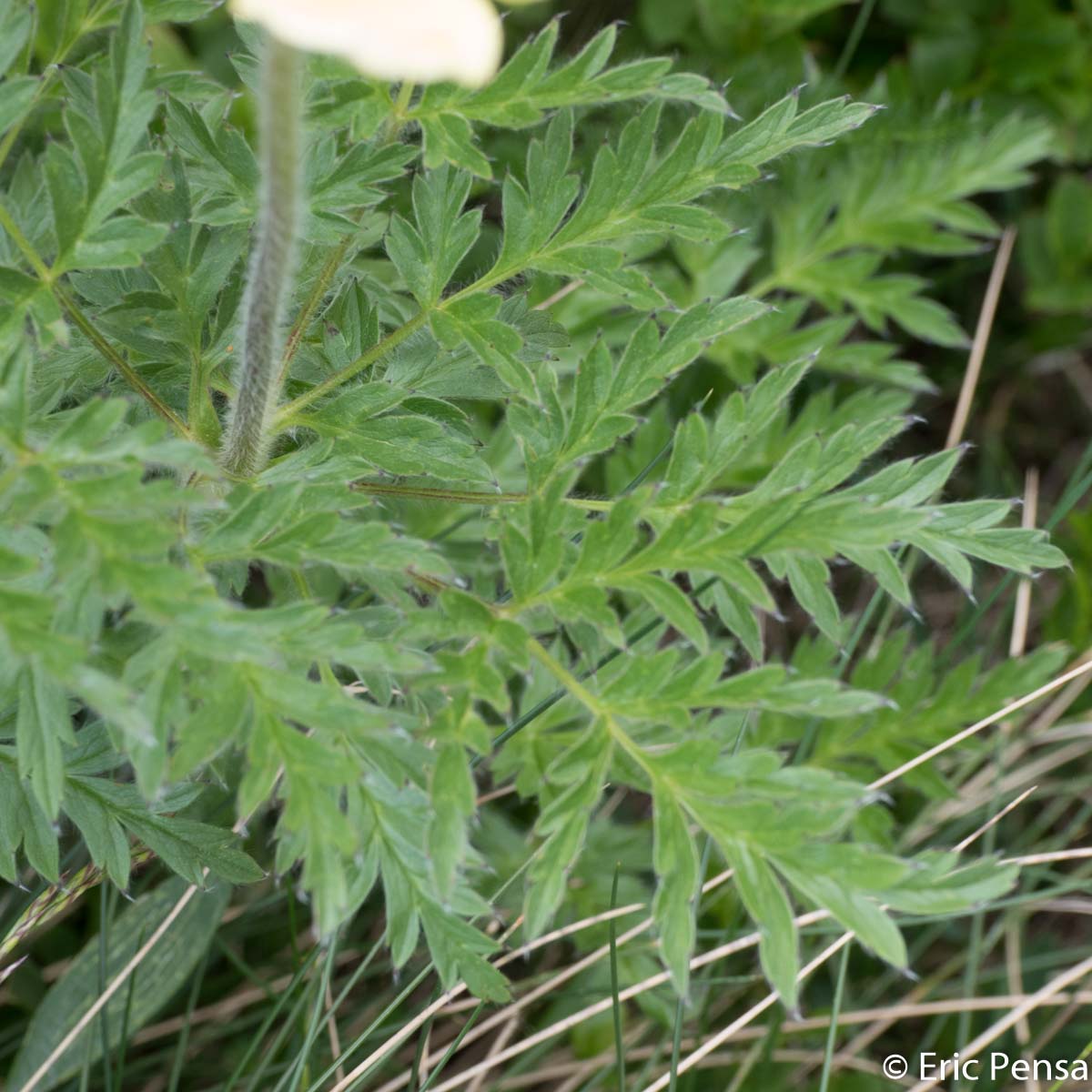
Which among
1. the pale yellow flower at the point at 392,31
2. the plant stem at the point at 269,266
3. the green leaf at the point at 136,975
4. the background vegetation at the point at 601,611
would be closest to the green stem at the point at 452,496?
the background vegetation at the point at 601,611

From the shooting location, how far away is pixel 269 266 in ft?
4.16

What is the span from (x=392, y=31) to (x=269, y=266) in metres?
0.44

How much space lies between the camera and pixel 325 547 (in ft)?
4.26

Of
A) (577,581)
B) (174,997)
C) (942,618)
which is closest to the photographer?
(577,581)

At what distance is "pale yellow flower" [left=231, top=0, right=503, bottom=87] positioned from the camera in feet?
2.81

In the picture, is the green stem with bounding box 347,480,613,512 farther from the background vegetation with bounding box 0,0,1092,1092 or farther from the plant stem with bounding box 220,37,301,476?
the plant stem with bounding box 220,37,301,476

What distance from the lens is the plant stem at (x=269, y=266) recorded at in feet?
3.51

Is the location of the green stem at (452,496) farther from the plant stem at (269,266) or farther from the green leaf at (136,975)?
the green leaf at (136,975)

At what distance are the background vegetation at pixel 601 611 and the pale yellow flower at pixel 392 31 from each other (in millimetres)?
465

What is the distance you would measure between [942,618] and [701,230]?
6.74 ft

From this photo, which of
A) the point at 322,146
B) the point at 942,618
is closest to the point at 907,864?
the point at 322,146

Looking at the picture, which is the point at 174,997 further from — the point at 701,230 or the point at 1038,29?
the point at 1038,29

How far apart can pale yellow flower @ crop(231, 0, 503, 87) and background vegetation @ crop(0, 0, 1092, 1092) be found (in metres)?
0.46

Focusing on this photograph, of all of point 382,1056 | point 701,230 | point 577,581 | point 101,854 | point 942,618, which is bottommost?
point 942,618
